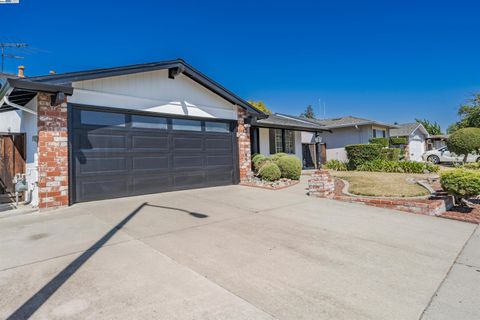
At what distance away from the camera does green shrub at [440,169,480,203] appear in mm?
6812

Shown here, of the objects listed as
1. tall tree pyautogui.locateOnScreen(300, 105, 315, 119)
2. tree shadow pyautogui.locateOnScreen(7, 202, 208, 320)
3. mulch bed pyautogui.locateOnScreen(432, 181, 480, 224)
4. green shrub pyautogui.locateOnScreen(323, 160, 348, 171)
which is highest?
tall tree pyautogui.locateOnScreen(300, 105, 315, 119)

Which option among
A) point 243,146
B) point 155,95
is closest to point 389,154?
point 243,146

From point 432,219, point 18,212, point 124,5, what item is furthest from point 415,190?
point 124,5

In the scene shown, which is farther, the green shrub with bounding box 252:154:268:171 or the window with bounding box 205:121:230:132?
the green shrub with bounding box 252:154:268:171

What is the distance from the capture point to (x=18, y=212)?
6293 mm

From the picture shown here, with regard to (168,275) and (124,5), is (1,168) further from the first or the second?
(168,275)

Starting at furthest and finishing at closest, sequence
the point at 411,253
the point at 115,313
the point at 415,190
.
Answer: the point at 415,190, the point at 411,253, the point at 115,313

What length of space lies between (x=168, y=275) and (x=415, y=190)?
9099mm

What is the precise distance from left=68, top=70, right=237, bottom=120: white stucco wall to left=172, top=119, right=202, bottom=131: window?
250 mm

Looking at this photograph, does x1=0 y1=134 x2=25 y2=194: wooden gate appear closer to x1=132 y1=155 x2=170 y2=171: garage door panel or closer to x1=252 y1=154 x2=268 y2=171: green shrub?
x1=132 y1=155 x2=170 y2=171: garage door panel

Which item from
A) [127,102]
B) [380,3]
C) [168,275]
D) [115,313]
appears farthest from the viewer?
[380,3]

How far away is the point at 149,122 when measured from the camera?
333 inches

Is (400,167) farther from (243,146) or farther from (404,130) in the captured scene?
(404,130)

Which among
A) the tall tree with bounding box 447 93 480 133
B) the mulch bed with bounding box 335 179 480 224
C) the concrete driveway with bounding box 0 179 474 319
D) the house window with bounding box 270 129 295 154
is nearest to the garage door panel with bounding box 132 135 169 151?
the concrete driveway with bounding box 0 179 474 319
